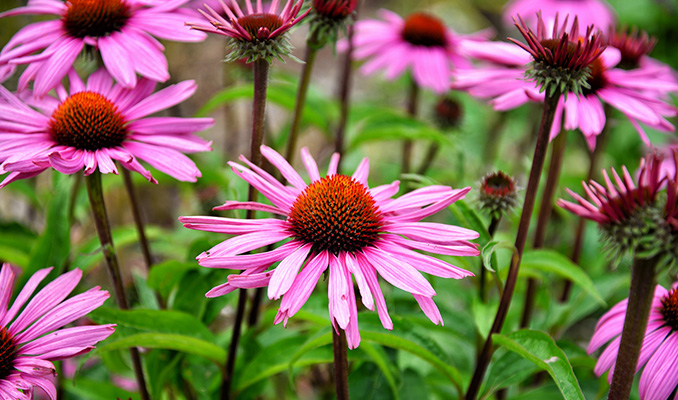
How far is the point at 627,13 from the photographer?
3105 mm

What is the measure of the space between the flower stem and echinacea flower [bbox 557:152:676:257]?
3 cm

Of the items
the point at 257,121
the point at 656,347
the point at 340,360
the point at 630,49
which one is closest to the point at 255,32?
the point at 257,121

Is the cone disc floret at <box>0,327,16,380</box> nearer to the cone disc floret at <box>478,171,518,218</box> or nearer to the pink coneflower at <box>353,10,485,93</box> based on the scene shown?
the cone disc floret at <box>478,171,518,218</box>

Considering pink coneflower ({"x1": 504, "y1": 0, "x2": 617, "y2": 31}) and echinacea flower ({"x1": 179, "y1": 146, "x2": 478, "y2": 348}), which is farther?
pink coneflower ({"x1": 504, "y1": 0, "x2": 617, "y2": 31})

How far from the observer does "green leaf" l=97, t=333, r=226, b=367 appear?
0.86 meters

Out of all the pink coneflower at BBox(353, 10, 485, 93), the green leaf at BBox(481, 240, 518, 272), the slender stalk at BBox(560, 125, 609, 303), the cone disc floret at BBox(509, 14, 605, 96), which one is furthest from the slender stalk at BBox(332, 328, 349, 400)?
the pink coneflower at BBox(353, 10, 485, 93)

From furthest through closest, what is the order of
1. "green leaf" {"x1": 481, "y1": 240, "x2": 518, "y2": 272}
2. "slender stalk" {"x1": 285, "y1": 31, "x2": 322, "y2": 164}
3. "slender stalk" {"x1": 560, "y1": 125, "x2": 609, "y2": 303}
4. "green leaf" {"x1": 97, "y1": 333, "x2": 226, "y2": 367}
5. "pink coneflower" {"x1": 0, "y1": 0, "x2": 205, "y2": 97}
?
1. "slender stalk" {"x1": 560, "y1": 125, "x2": 609, "y2": 303}
2. "slender stalk" {"x1": 285, "y1": 31, "x2": 322, "y2": 164}
3. "pink coneflower" {"x1": 0, "y1": 0, "x2": 205, "y2": 97}
4. "green leaf" {"x1": 97, "y1": 333, "x2": 226, "y2": 367}
5. "green leaf" {"x1": 481, "y1": 240, "x2": 518, "y2": 272}

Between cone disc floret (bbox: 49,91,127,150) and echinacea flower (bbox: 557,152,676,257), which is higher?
cone disc floret (bbox: 49,91,127,150)

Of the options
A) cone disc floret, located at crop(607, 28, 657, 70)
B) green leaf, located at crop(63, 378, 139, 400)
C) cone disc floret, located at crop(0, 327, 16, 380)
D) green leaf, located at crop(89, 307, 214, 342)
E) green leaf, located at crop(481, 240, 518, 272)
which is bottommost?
green leaf, located at crop(63, 378, 139, 400)

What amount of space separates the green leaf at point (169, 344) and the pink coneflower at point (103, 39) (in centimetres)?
41

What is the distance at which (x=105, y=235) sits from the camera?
938 mm

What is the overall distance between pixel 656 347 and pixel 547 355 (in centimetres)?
18

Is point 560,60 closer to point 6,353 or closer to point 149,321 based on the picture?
point 149,321

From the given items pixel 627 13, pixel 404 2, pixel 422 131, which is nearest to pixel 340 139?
pixel 422 131
